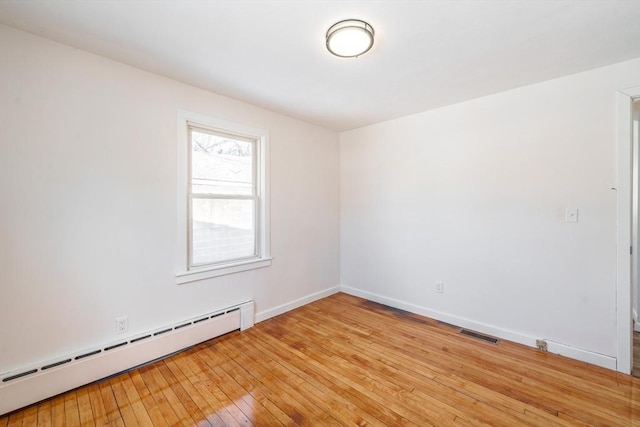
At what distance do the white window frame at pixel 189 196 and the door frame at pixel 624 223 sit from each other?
10.6 ft

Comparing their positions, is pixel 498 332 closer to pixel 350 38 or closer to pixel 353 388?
pixel 353 388

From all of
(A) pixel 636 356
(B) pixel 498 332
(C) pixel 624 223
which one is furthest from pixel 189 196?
(A) pixel 636 356

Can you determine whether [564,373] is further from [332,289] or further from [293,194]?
[293,194]

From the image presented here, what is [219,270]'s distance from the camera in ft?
9.12

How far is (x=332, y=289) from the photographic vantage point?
13.5 ft

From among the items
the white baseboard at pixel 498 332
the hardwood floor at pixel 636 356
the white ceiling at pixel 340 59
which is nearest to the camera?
the white ceiling at pixel 340 59

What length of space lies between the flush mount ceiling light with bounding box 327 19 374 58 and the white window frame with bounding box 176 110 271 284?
1464 millimetres

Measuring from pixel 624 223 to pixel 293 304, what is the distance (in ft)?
10.8

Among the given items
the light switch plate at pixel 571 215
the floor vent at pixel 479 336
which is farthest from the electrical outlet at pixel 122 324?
the light switch plate at pixel 571 215

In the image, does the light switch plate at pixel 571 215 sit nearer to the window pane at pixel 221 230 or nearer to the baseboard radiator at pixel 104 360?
the window pane at pixel 221 230

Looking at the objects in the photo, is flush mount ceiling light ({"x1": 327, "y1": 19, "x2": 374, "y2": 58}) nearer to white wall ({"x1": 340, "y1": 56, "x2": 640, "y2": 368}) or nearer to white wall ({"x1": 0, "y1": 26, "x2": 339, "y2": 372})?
white wall ({"x1": 340, "y1": 56, "x2": 640, "y2": 368})

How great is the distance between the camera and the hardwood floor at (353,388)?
67.5 inches

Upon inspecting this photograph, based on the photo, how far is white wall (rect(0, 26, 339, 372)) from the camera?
1.77 m

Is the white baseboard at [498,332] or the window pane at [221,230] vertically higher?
the window pane at [221,230]
